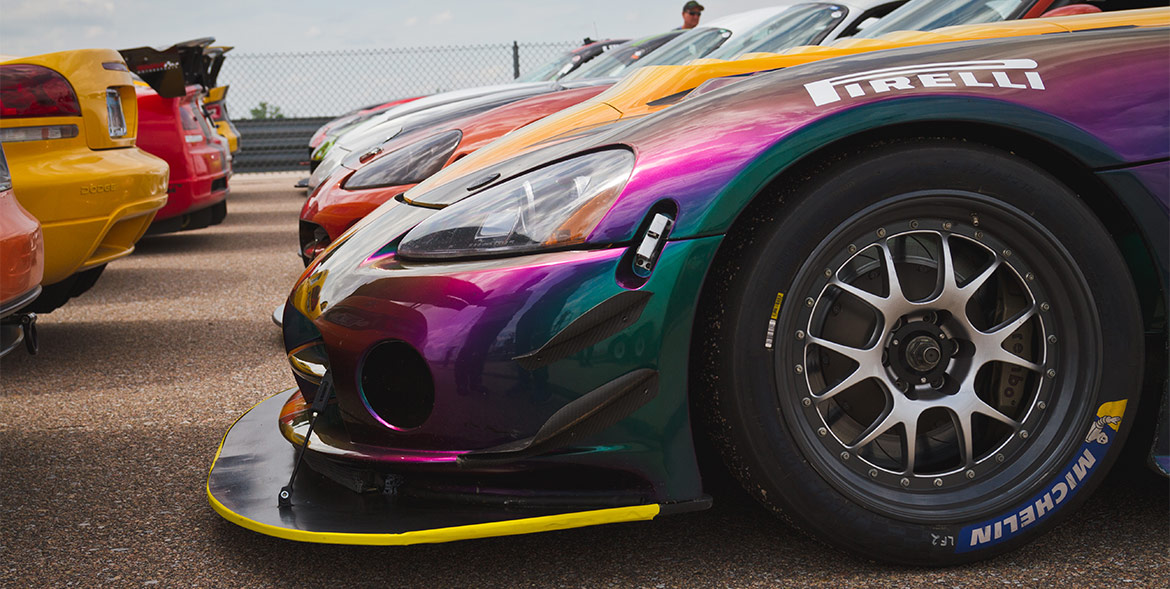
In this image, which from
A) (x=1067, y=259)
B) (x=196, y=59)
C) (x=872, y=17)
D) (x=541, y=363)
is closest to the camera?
(x=541, y=363)

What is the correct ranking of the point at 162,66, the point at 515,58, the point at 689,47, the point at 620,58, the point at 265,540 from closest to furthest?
the point at 265,540
the point at 689,47
the point at 162,66
the point at 620,58
the point at 515,58

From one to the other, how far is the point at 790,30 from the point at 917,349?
3.50m

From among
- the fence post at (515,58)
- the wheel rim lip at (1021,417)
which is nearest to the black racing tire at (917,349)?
the wheel rim lip at (1021,417)

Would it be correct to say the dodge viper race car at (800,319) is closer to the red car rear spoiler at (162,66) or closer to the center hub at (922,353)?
the center hub at (922,353)

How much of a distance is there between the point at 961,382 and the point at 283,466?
1.35 m

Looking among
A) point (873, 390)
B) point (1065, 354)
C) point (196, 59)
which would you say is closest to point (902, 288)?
point (873, 390)

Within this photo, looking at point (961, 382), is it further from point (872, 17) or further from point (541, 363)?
point (872, 17)

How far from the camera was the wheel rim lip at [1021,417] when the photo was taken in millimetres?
1719

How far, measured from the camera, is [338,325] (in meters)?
1.78

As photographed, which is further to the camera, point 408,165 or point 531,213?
point 408,165

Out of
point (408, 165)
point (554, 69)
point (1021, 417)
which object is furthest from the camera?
point (554, 69)

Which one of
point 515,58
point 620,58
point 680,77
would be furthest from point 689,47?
point 515,58

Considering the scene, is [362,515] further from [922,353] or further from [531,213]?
[922,353]

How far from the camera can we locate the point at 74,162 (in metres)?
3.60
